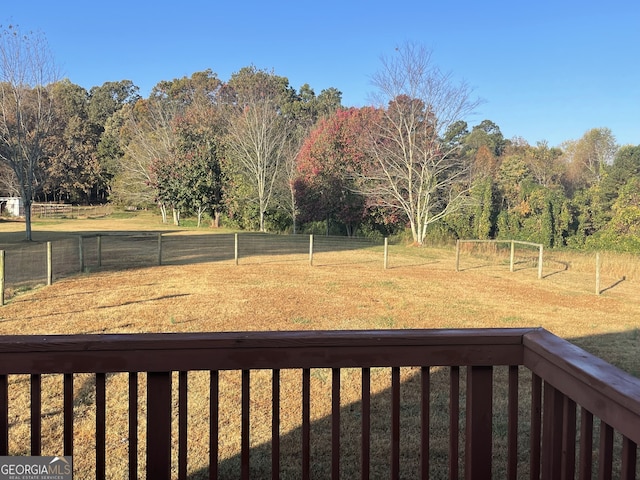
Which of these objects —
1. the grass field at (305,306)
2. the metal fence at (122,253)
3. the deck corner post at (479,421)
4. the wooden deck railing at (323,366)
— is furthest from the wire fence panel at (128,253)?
the deck corner post at (479,421)

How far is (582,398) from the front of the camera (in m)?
1.38

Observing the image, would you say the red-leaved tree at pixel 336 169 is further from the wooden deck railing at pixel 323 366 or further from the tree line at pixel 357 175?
the wooden deck railing at pixel 323 366

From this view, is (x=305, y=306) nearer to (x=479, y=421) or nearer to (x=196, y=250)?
(x=479, y=421)

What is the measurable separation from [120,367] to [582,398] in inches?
50.6

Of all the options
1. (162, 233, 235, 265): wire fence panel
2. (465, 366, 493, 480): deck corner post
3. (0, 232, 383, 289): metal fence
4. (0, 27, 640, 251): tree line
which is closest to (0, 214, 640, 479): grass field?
(0, 232, 383, 289): metal fence

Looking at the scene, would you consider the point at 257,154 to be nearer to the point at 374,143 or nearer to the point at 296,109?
the point at 374,143

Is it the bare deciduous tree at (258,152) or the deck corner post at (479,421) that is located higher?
the bare deciduous tree at (258,152)

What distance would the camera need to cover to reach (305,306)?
878 cm

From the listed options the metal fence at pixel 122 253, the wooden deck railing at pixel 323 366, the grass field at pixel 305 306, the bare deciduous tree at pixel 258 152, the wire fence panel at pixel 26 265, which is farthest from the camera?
the bare deciduous tree at pixel 258 152

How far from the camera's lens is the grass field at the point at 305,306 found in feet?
16.0

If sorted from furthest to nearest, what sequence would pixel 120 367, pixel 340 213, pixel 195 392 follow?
pixel 340 213
pixel 195 392
pixel 120 367

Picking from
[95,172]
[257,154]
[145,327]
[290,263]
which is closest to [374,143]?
[257,154]

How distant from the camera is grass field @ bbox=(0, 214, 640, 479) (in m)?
4.86

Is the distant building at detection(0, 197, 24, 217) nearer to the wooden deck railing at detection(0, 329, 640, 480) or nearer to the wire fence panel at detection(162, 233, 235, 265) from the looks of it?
the wire fence panel at detection(162, 233, 235, 265)
